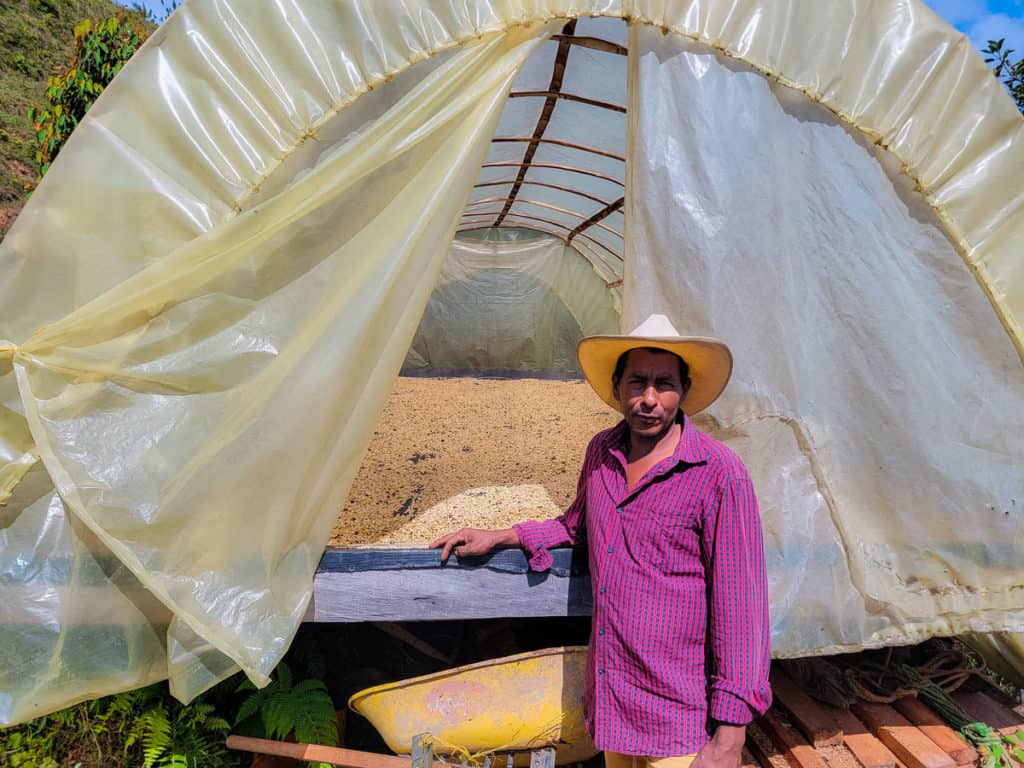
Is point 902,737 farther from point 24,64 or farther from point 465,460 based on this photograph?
point 24,64

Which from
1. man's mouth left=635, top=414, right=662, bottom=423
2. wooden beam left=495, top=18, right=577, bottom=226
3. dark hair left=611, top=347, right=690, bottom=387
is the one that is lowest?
man's mouth left=635, top=414, right=662, bottom=423

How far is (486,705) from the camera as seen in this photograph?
2055 mm

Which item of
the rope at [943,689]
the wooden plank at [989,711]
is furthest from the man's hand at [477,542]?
the wooden plank at [989,711]

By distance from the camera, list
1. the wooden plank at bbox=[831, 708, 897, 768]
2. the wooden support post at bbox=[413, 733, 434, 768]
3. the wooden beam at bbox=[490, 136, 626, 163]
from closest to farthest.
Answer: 1. the wooden support post at bbox=[413, 733, 434, 768]
2. the wooden plank at bbox=[831, 708, 897, 768]
3. the wooden beam at bbox=[490, 136, 626, 163]

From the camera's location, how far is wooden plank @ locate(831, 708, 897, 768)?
216cm

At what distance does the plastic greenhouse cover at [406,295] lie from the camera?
1637 millimetres

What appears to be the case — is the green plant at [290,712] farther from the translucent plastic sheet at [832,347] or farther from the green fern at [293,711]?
the translucent plastic sheet at [832,347]

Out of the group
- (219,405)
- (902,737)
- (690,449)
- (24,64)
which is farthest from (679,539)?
(24,64)

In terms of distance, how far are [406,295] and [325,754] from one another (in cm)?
154

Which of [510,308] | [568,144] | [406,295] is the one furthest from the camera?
[510,308]

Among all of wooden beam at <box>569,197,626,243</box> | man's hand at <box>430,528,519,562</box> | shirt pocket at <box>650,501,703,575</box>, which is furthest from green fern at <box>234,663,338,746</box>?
wooden beam at <box>569,197,626,243</box>

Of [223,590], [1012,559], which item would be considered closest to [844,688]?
[1012,559]

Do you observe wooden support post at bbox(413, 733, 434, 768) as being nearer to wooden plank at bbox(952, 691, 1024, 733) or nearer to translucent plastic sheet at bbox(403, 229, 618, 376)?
wooden plank at bbox(952, 691, 1024, 733)

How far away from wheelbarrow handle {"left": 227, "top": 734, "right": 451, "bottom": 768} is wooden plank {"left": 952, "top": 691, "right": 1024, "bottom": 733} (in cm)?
217
